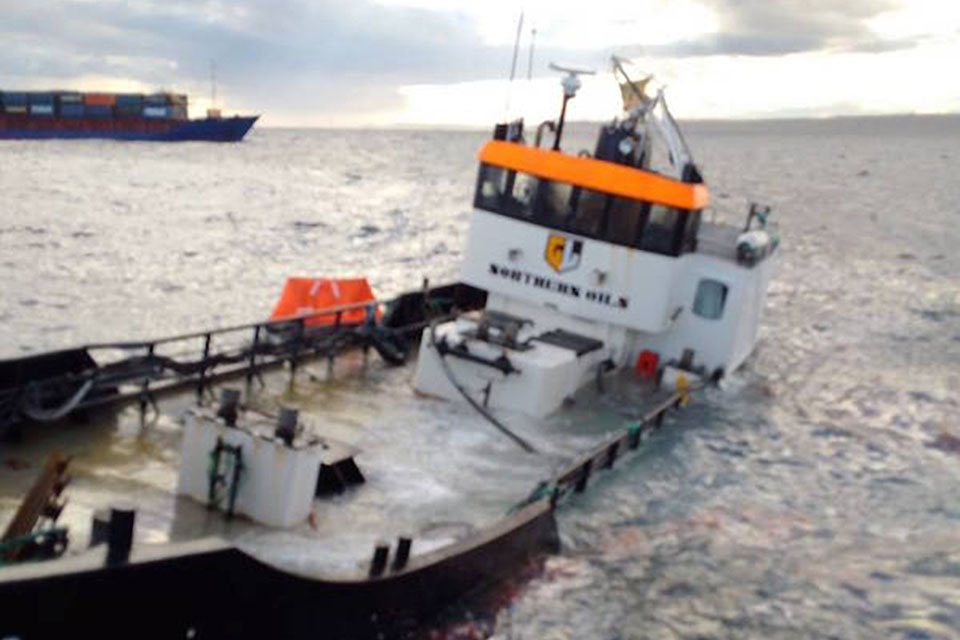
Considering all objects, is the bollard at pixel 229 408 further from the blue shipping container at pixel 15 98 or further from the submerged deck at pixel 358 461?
the blue shipping container at pixel 15 98

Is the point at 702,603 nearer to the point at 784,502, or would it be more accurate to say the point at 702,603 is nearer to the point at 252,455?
the point at 784,502

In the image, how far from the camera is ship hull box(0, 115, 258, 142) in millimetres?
101562

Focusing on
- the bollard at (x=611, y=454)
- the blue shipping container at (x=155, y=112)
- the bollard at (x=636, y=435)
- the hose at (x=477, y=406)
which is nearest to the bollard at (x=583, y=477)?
the bollard at (x=611, y=454)

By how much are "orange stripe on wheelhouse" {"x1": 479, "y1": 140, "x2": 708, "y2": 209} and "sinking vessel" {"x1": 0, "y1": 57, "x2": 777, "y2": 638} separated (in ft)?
0.13

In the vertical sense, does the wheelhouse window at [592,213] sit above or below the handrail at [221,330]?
above

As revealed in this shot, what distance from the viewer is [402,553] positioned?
8.38 metres

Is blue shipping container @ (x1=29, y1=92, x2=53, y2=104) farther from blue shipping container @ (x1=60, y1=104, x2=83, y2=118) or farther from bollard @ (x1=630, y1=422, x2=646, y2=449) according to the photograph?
bollard @ (x1=630, y1=422, x2=646, y2=449)

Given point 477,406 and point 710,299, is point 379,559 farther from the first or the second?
point 710,299

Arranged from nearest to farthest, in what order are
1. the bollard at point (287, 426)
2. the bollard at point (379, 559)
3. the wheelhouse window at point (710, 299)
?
the bollard at point (379, 559), the bollard at point (287, 426), the wheelhouse window at point (710, 299)

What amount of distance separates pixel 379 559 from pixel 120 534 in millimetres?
2507

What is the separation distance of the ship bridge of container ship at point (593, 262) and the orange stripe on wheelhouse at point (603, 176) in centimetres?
2

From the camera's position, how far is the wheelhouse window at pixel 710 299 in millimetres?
16734

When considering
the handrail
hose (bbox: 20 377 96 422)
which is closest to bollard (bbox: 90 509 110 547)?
hose (bbox: 20 377 96 422)

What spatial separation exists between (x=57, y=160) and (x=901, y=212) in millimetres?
71544
